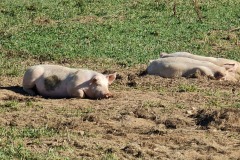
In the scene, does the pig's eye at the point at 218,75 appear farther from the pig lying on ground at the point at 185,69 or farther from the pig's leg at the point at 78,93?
the pig's leg at the point at 78,93

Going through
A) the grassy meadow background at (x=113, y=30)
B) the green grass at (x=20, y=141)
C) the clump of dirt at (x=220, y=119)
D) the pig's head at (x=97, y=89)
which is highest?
the green grass at (x=20, y=141)

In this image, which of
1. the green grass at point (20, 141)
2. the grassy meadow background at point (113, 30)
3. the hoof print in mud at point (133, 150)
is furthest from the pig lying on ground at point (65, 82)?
the hoof print in mud at point (133, 150)

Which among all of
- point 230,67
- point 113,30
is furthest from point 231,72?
point 113,30

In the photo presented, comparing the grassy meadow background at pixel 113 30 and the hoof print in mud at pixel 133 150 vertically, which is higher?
the hoof print in mud at pixel 133 150

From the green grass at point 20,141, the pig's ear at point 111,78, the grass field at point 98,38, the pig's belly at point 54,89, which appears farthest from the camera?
the pig's ear at point 111,78

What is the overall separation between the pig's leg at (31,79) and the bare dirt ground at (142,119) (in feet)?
0.44

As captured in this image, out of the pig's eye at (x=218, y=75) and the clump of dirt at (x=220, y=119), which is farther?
the pig's eye at (x=218, y=75)

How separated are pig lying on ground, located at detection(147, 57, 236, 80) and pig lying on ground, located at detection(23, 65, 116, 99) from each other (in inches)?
54.9

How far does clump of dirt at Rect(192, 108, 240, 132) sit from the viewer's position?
8.55 meters

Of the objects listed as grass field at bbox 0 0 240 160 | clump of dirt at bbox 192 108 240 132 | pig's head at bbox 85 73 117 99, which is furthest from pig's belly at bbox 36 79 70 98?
clump of dirt at bbox 192 108 240 132

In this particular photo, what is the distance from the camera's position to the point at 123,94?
10.4m

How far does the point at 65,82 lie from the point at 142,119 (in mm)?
1846

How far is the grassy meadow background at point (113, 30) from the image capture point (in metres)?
13.6

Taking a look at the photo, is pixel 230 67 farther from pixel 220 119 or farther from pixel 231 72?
pixel 220 119
